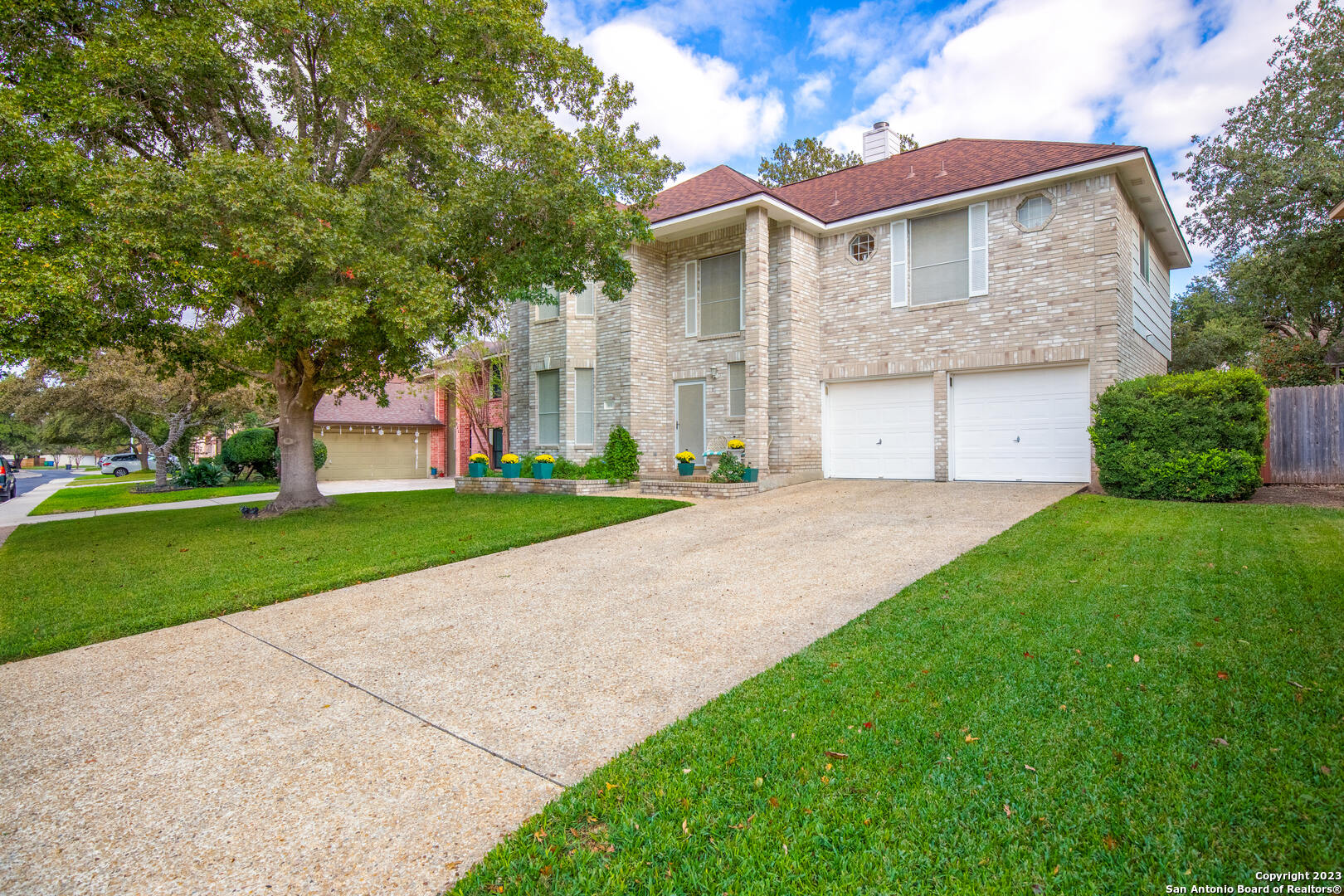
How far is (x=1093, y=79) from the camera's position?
12.9 m

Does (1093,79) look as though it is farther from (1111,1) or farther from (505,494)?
(505,494)

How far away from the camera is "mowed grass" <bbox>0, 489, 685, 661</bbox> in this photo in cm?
543

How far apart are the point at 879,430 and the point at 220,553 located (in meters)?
12.2

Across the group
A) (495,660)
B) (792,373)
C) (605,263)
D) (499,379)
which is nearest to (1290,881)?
(495,660)

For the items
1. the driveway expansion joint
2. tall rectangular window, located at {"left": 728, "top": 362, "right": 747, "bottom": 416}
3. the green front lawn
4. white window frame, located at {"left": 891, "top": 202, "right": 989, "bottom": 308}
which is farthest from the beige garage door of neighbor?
the driveway expansion joint

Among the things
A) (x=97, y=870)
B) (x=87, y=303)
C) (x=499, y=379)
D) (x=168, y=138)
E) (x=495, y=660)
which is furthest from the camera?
(x=499, y=379)

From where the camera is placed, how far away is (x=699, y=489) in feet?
41.5

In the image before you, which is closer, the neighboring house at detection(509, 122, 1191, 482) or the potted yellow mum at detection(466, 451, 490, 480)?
the neighboring house at detection(509, 122, 1191, 482)

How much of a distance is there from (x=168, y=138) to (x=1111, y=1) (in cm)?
1572

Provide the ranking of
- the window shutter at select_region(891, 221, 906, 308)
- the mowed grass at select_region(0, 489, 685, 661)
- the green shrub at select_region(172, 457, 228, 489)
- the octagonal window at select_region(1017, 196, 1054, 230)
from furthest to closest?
the green shrub at select_region(172, 457, 228, 489)
the window shutter at select_region(891, 221, 906, 308)
the octagonal window at select_region(1017, 196, 1054, 230)
the mowed grass at select_region(0, 489, 685, 661)

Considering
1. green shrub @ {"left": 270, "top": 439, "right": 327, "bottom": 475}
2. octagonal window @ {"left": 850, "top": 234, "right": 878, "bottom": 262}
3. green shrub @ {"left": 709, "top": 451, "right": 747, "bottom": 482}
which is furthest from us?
green shrub @ {"left": 270, "top": 439, "right": 327, "bottom": 475}

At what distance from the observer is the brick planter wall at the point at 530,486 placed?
549 inches

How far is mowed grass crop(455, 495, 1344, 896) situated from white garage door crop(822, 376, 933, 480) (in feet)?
30.2

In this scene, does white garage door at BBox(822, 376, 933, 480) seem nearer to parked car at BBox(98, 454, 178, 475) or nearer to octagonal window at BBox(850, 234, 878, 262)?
octagonal window at BBox(850, 234, 878, 262)
